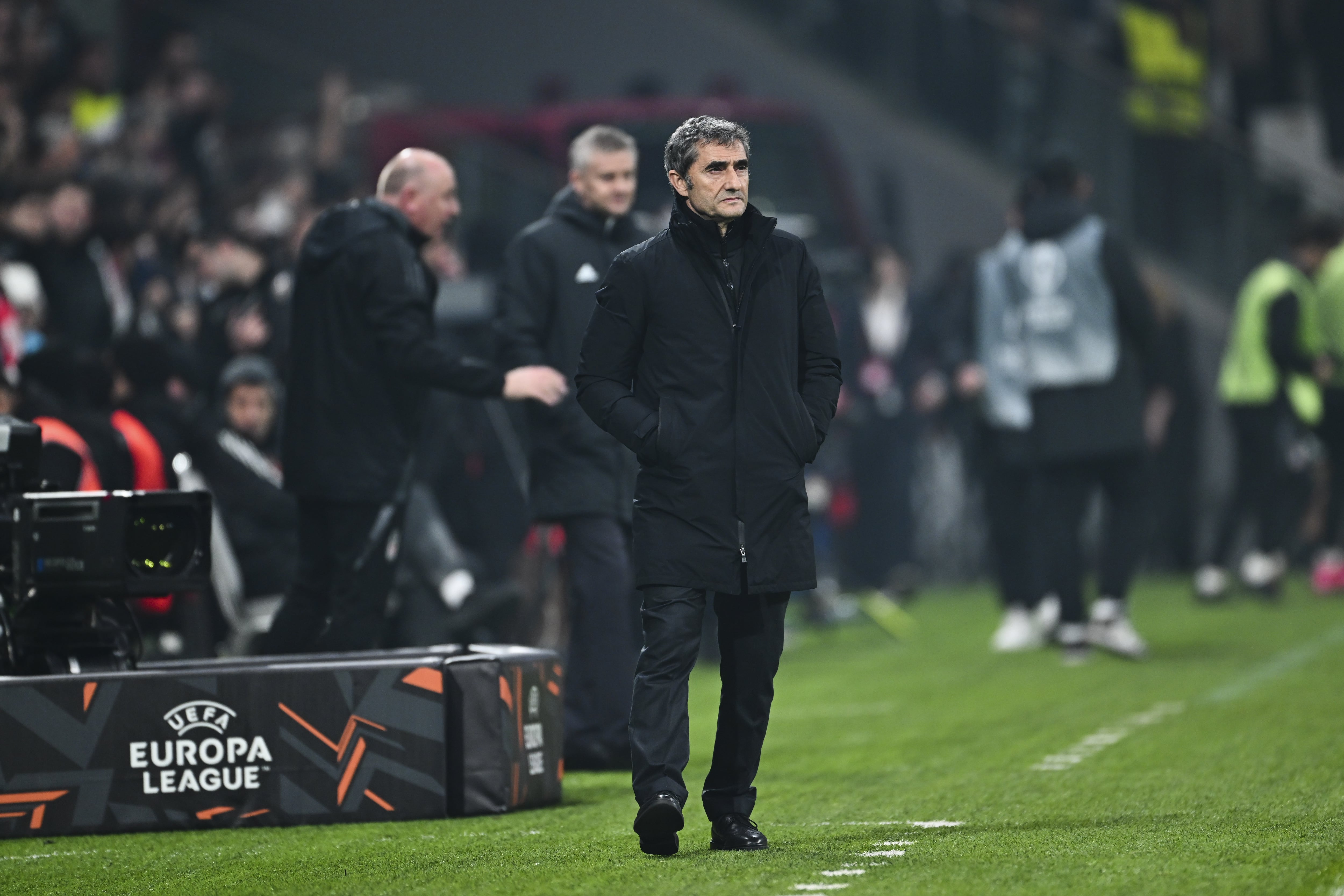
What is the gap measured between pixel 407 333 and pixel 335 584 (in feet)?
2.82

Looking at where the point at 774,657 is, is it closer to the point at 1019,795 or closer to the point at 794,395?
the point at 794,395

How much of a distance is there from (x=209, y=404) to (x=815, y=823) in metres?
5.08

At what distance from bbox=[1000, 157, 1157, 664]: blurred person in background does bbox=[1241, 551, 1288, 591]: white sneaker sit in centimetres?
329

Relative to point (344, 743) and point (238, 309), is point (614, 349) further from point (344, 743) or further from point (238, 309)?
point (238, 309)

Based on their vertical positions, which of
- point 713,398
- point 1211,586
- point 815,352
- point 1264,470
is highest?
point 815,352

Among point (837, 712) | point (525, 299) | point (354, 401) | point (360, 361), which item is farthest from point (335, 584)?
point (837, 712)

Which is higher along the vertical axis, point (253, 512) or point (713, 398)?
point (713, 398)

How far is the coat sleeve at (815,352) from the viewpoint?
571cm

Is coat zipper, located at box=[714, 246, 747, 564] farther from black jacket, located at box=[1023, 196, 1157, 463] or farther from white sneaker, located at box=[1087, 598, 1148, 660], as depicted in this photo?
white sneaker, located at box=[1087, 598, 1148, 660]

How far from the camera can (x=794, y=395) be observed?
564 cm

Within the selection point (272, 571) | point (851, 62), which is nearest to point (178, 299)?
point (272, 571)

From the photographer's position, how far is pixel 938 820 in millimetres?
6094

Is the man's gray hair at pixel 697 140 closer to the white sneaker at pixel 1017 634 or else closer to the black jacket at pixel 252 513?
the black jacket at pixel 252 513

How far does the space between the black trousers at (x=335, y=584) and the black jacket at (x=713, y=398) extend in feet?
6.39
